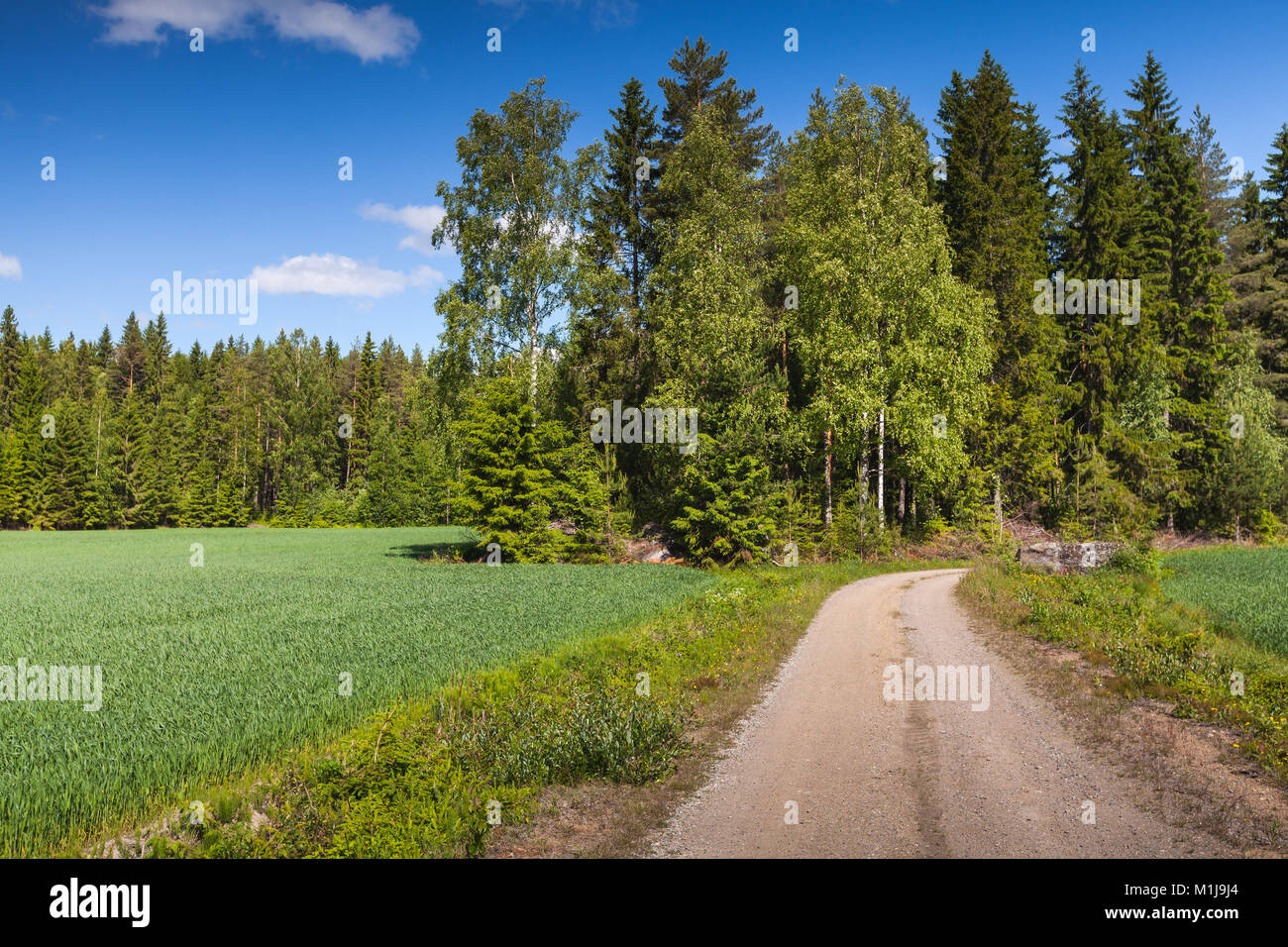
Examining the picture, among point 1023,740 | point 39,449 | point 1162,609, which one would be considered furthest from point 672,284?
point 39,449

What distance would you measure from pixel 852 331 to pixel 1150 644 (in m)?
21.4

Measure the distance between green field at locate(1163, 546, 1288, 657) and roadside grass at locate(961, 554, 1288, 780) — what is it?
0.41 m

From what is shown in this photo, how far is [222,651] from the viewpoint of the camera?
1279cm

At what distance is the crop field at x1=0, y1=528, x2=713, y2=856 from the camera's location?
680 centimetres

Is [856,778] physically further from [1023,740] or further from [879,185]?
[879,185]

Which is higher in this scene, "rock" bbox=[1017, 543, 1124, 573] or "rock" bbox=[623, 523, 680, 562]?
"rock" bbox=[1017, 543, 1124, 573]

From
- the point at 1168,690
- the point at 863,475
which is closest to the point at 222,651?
the point at 1168,690

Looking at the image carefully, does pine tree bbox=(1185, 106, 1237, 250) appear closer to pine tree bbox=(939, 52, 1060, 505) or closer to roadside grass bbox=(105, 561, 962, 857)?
pine tree bbox=(939, 52, 1060, 505)

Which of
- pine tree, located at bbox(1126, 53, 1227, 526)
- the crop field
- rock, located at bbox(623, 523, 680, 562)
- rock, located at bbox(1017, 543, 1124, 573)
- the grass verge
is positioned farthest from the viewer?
pine tree, located at bbox(1126, 53, 1227, 526)

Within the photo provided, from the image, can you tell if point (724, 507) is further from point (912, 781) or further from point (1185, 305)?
point (1185, 305)

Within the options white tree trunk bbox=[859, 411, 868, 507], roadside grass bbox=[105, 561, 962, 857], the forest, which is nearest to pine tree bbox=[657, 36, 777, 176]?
the forest

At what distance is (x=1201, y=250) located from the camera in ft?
124

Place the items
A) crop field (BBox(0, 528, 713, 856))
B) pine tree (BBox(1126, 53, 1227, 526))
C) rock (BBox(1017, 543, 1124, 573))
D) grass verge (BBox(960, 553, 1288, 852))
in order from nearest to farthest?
grass verge (BBox(960, 553, 1288, 852)) < crop field (BBox(0, 528, 713, 856)) < rock (BBox(1017, 543, 1124, 573)) < pine tree (BBox(1126, 53, 1227, 526))
